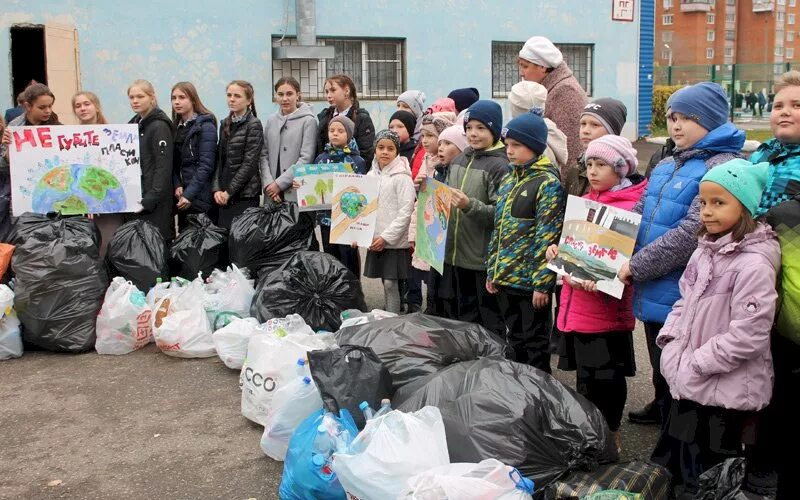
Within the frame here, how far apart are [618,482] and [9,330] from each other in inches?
174

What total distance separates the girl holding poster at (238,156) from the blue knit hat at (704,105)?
12.8 ft

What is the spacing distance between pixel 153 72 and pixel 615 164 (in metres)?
11.0

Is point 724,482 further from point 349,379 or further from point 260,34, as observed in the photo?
point 260,34

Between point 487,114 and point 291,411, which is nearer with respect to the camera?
point 291,411

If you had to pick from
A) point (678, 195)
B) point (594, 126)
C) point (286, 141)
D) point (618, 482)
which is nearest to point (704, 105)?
point (678, 195)

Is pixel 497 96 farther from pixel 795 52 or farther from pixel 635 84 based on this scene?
pixel 795 52

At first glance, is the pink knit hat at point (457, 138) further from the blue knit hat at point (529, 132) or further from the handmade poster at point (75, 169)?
the handmade poster at point (75, 169)

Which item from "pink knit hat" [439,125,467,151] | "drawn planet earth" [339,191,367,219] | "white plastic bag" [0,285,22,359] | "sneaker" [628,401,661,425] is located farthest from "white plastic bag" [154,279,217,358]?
"sneaker" [628,401,661,425]

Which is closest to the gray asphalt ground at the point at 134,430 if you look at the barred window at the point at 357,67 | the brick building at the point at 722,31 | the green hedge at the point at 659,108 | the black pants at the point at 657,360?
the black pants at the point at 657,360

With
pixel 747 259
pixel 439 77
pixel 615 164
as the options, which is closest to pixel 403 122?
pixel 615 164

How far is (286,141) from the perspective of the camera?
23.3 feet

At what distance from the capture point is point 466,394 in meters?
3.69

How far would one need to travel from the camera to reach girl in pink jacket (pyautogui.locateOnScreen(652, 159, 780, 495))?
3.20 m

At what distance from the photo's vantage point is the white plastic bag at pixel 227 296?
6086 millimetres
